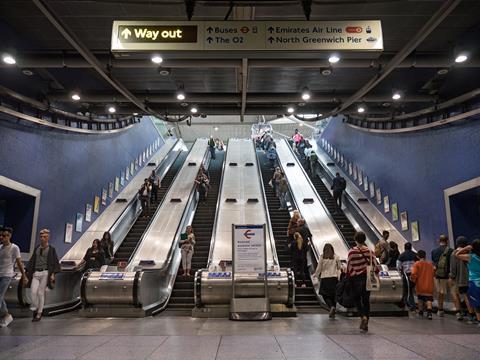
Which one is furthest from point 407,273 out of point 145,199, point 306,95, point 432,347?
point 145,199

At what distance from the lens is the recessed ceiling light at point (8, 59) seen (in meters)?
8.35

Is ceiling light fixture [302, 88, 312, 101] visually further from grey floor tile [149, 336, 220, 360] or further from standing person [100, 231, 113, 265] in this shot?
grey floor tile [149, 336, 220, 360]

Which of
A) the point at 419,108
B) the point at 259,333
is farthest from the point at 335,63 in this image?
the point at 259,333

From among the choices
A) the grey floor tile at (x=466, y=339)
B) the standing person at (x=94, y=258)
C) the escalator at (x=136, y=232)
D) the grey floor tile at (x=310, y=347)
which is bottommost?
the grey floor tile at (x=310, y=347)

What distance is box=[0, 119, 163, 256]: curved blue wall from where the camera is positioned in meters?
10.0

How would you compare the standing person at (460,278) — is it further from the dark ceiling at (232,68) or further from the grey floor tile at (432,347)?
the dark ceiling at (232,68)

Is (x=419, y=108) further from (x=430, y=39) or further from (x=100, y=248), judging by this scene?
(x=100, y=248)

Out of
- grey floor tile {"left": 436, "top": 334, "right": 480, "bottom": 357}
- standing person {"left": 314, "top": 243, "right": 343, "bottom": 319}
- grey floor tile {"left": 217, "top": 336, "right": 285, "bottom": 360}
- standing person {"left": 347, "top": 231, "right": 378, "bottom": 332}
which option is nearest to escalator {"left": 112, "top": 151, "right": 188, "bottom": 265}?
standing person {"left": 314, "top": 243, "right": 343, "bottom": 319}

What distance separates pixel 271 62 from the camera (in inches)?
356

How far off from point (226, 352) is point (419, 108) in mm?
10769

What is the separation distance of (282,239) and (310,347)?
8.86m

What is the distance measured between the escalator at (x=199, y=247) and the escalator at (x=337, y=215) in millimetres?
4622

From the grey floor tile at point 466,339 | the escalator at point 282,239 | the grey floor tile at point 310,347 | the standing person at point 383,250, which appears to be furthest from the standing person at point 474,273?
the escalator at point 282,239

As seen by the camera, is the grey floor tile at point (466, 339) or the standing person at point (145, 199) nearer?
the grey floor tile at point (466, 339)
